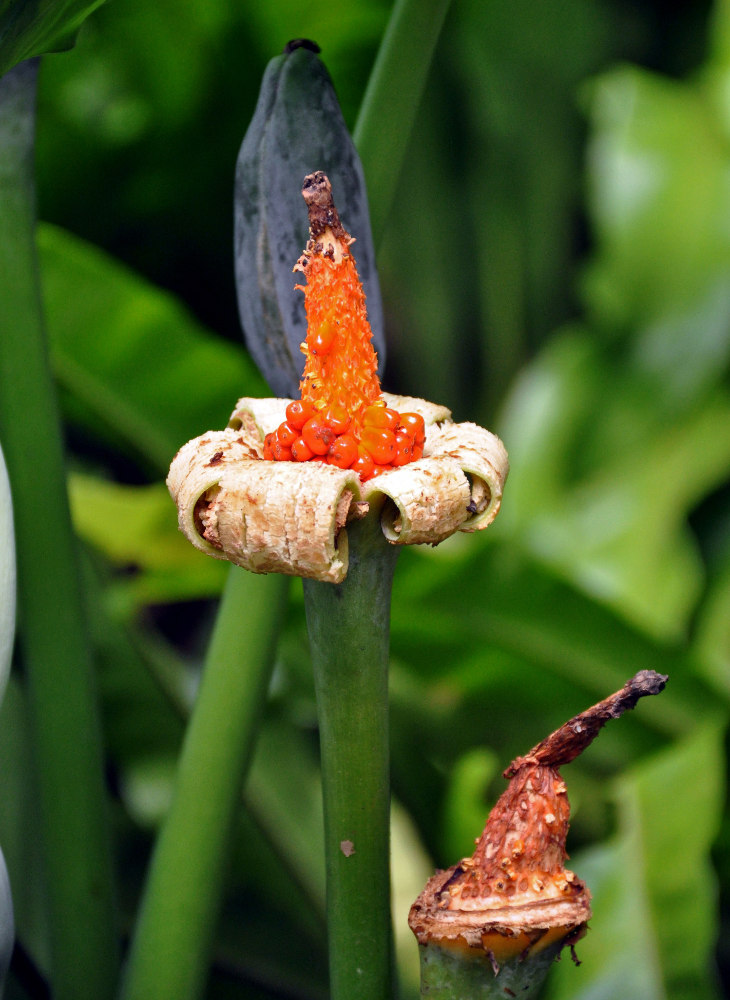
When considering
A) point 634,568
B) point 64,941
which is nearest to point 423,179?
point 634,568

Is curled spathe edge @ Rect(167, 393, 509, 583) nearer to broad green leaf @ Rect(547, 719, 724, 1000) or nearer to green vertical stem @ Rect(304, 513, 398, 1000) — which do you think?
green vertical stem @ Rect(304, 513, 398, 1000)

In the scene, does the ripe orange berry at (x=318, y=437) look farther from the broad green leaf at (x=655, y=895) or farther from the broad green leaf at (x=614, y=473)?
the broad green leaf at (x=614, y=473)

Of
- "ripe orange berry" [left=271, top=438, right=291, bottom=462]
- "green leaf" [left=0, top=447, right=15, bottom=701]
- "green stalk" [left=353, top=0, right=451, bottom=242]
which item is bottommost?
"green leaf" [left=0, top=447, right=15, bottom=701]

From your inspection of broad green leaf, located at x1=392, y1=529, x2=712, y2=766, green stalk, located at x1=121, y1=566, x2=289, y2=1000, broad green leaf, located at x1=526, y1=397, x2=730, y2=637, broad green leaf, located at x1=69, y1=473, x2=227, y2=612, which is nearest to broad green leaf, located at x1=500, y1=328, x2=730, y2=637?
broad green leaf, located at x1=526, y1=397, x2=730, y2=637

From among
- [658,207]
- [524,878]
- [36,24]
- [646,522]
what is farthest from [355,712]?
[658,207]

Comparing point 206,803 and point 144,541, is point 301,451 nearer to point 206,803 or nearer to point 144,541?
point 206,803
